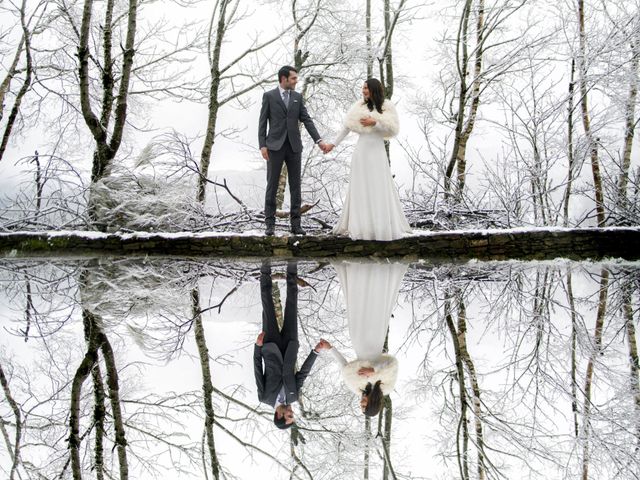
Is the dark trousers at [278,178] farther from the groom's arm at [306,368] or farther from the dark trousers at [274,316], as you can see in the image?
the groom's arm at [306,368]

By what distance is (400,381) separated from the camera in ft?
8.60

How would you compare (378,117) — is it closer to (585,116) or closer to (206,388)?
(206,388)

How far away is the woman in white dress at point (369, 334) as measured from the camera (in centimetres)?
254

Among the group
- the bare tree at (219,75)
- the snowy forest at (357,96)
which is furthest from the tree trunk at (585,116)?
the bare tree at (219,75)

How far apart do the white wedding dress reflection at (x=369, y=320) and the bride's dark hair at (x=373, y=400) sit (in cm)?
4

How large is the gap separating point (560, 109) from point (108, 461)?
790cm

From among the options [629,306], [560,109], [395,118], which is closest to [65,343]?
[629,306]

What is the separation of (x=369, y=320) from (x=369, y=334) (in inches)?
8.7

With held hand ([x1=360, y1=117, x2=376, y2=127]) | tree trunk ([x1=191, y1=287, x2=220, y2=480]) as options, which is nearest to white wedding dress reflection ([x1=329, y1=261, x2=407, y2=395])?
tree trunk ([x1=191, y1=287, x2=220, y2=480])

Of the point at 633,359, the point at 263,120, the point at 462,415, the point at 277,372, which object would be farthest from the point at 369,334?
the point at 263,120

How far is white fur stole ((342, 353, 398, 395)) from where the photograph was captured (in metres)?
2.58

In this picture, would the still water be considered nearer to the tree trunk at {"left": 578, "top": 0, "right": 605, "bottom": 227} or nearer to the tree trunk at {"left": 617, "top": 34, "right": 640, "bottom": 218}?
the tree trunk at {"left": 578, "top": 0, "right": 605, "bottom": 227}

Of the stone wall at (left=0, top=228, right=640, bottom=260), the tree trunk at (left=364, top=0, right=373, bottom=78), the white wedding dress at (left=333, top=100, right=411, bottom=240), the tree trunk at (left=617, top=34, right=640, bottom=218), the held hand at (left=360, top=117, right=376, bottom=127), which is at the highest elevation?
the tree trunk at (left=364, top=0, right=373, bottom=78)

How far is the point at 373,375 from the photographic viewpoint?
8.61 feet
